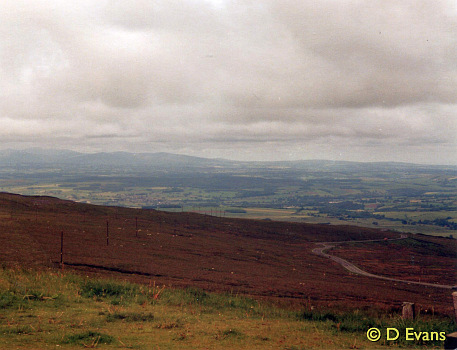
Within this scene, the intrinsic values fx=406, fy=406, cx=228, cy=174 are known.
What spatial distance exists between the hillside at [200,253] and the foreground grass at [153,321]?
4945 millimetres

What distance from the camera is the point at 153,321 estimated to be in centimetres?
1522

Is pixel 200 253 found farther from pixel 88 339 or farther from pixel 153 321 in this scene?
pixel 88 339

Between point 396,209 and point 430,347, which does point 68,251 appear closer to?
point 430,347

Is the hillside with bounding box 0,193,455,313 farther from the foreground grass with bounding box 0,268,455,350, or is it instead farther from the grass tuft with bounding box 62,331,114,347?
the grass tuft with bounding box 62,331,114,347

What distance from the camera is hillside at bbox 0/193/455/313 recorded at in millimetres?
28391

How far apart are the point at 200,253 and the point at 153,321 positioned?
111 ft

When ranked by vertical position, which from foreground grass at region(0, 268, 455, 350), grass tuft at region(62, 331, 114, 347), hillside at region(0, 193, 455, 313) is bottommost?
hillside at region(0, 193, 455, 313)

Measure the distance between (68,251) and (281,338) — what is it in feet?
86.4

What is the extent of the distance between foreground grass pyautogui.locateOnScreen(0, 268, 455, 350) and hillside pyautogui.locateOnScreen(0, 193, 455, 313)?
494cm

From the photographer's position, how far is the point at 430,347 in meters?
13.5

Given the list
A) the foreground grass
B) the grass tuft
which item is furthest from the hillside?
the grass tuft

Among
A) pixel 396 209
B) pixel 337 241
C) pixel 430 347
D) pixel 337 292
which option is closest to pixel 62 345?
pixel 430 347

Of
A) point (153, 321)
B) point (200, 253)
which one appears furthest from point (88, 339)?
point (200, 253)

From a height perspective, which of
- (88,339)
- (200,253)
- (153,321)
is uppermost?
(88,339)
